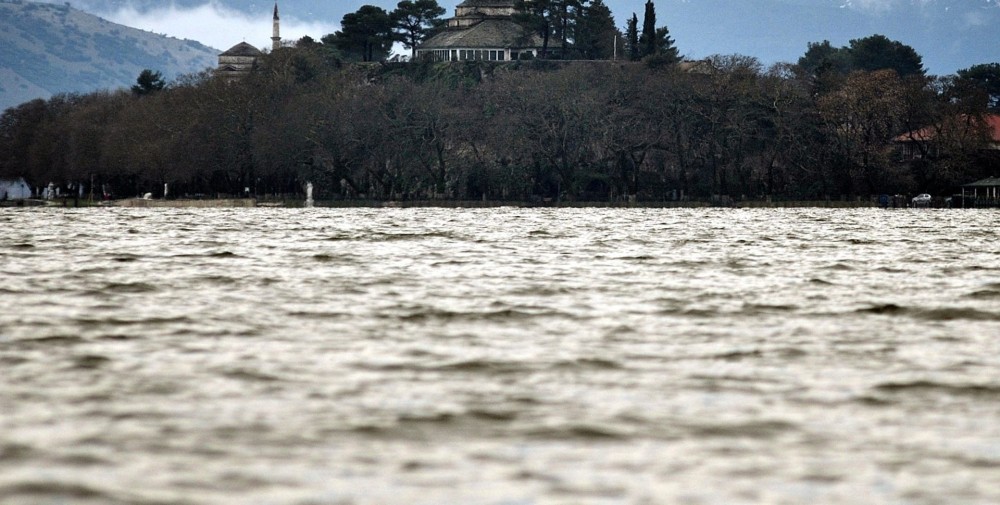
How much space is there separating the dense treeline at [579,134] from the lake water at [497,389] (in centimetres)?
9728

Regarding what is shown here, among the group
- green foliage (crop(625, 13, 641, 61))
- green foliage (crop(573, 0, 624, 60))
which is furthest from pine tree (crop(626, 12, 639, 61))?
green foliage (crop(573, 0, 624, 60))

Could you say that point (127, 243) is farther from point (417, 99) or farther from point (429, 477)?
point (417, 99)

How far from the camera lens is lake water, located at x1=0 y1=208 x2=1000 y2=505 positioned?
10203mm

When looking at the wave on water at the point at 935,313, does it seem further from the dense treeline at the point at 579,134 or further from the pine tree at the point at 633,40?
the pine tree at the point at 633,40

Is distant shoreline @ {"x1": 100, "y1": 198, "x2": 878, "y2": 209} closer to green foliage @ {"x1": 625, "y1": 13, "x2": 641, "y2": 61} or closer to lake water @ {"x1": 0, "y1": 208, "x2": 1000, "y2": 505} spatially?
green foliage @ {"x1": 625, "y1": 13, "x2": 641, "y2": 61}

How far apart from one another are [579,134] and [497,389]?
11685 cm

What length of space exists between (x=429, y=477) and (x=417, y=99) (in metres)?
124

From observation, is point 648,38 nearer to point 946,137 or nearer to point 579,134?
point 579,134

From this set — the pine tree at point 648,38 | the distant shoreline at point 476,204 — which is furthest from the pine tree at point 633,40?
the distant shoreline at point 476,204

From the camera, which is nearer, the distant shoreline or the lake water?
the lake water

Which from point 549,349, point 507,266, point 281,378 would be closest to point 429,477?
point 281,378

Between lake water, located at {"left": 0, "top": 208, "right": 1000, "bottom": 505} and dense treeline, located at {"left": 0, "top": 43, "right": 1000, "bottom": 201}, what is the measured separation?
319 ft

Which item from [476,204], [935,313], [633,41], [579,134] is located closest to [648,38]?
[633,41]

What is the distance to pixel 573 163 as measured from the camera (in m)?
132
